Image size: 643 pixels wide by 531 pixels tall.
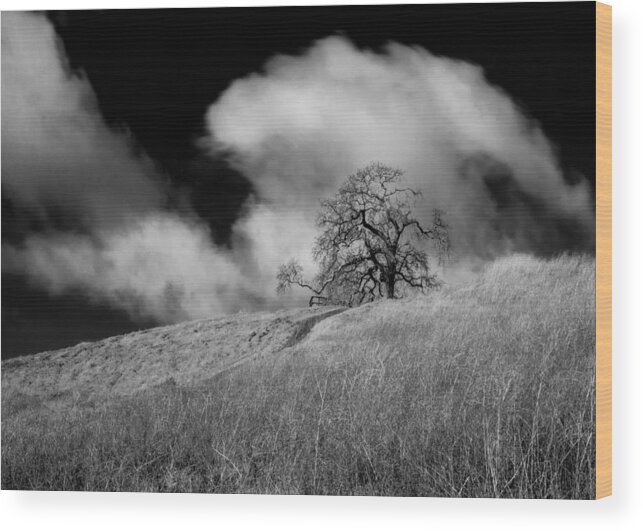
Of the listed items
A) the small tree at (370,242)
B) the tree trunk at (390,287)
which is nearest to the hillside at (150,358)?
the small tree at (370,242)

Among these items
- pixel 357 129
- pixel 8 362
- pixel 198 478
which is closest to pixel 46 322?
pixel 8 362

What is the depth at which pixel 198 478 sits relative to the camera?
7.02m

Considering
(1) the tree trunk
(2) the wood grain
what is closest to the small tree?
(1) the tree trunk

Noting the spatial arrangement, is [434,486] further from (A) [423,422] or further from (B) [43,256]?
(B) [43,256]

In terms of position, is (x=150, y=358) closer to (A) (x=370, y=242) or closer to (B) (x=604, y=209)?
(A) (x=370, y=242)

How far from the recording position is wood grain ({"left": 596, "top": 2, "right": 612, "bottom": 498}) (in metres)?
6.84

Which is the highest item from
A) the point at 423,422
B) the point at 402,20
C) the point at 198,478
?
the point at 402,20

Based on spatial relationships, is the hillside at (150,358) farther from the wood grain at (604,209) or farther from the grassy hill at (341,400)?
the wood grain at (604,209)

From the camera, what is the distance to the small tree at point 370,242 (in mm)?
7223

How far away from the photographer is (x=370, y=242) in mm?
7469

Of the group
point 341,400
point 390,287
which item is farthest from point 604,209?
point 341,400

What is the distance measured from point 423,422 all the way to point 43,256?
3356mm

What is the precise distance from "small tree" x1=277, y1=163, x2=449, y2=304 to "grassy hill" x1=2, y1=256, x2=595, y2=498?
0.20 meters

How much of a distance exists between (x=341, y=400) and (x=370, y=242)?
1331 millimetres
